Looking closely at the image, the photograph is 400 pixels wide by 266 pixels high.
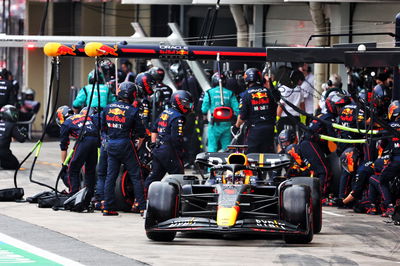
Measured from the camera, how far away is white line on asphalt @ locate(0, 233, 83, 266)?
12.3 m

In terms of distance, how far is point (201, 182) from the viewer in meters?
15.1

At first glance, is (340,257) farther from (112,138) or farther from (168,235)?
(112,138)

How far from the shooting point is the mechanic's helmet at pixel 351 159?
17.8 metres

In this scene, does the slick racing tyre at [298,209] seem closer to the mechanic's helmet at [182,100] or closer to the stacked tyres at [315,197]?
the stacked tyres at [315,197]

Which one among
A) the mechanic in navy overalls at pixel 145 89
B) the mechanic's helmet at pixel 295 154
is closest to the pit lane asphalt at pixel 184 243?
the mechanic's helmet at pixel 295 154

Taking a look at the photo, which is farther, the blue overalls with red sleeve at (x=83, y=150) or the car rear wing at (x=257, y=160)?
the blue overalls with red sleeve at (x=83, y=150)

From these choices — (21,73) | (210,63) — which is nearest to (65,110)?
(210,63)

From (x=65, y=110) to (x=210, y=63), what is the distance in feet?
31.3

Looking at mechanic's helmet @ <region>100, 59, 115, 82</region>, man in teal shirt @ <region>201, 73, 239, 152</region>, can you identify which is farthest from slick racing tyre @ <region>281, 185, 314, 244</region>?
mechanic's helmet @ <region>100, 59, 115, 82</region>

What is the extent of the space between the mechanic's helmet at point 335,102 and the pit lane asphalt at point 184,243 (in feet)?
5.31

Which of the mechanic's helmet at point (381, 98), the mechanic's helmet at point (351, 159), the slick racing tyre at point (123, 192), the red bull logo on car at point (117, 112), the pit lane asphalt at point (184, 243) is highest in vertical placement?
the mechanic's helmet at point (381, 98)

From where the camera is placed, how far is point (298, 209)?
541 inches

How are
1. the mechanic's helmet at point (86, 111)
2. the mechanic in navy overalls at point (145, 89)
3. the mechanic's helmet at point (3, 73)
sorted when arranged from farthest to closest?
the mechanic's helmet at point (3, 73)
the mechanic in navy overalls at point (145, 89)
the mechanic's helmet at point (86, 111)

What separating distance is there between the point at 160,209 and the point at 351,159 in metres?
4.70
